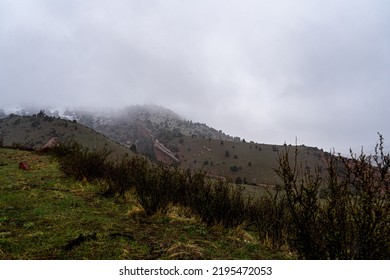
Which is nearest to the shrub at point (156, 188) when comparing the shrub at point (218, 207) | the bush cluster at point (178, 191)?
the bush cluster at point (178, 191)

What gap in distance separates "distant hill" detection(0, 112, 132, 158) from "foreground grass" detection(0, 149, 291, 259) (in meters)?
53.6

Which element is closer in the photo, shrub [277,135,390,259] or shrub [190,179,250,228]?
shrub [277,135,390,259]

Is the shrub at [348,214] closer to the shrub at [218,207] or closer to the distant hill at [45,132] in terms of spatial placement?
the shrub at [218,207]

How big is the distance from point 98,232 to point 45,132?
7044 centimetres

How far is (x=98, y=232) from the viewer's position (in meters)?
5.43

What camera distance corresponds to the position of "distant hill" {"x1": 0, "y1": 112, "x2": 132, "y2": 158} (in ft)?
210

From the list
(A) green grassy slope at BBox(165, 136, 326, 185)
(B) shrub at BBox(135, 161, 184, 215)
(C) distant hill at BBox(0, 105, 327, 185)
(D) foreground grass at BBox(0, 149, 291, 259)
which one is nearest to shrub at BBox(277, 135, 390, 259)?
(D) foreground grass at BBox(0, 149, 291, 259)

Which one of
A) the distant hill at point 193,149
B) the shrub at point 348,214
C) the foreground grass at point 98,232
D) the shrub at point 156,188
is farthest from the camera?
the distant hill at point 193,149

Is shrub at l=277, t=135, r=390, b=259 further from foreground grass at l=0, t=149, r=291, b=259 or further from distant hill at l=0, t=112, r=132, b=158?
distant hill at l=0, t=112, r=132, b=158

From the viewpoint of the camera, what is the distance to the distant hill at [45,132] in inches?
2520

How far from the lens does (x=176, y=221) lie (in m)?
7.15

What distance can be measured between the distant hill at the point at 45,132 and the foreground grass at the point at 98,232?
53.6 metres

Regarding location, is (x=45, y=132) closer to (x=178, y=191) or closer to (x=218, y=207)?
(x=178, y=191)

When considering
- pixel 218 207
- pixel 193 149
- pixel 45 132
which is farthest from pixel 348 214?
pixel 193 149
